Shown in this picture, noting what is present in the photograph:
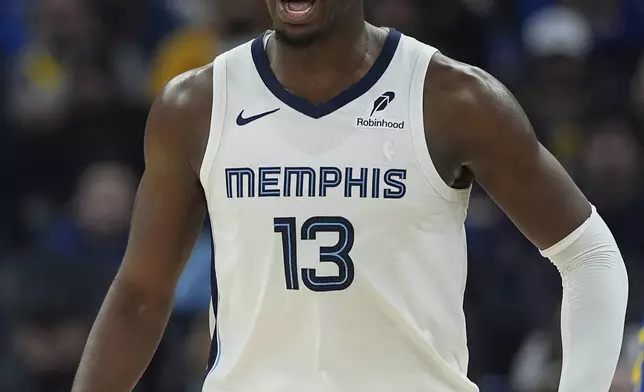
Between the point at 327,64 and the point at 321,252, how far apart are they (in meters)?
0.51

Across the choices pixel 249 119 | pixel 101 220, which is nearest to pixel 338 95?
pixel 249 119

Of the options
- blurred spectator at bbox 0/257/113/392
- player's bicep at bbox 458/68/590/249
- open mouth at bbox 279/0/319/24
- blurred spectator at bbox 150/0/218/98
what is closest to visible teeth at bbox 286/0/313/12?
open mouth at bbox 279/0/319/24

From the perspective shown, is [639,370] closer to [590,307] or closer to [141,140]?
[590,307]

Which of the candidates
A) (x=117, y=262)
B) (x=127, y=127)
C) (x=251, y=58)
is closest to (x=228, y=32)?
(x=127, y=127)

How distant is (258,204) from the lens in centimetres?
342

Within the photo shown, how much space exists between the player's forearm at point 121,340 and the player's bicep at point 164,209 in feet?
0.17

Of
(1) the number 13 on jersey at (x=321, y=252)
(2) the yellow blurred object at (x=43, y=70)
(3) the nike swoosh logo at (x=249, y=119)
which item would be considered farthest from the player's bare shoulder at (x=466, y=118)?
(2) the yellow blurred object at (x=43, y=70)

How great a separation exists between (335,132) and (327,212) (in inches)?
8.1

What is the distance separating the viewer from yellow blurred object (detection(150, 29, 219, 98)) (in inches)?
319

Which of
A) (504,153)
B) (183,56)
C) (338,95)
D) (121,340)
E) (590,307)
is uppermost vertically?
(338,95)

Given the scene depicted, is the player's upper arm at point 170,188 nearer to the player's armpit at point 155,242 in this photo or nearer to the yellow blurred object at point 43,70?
the player's armpit at point 155,242

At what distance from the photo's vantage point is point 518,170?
3396 millimetres

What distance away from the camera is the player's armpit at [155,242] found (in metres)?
3.57

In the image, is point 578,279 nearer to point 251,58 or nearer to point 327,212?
point 327,212
